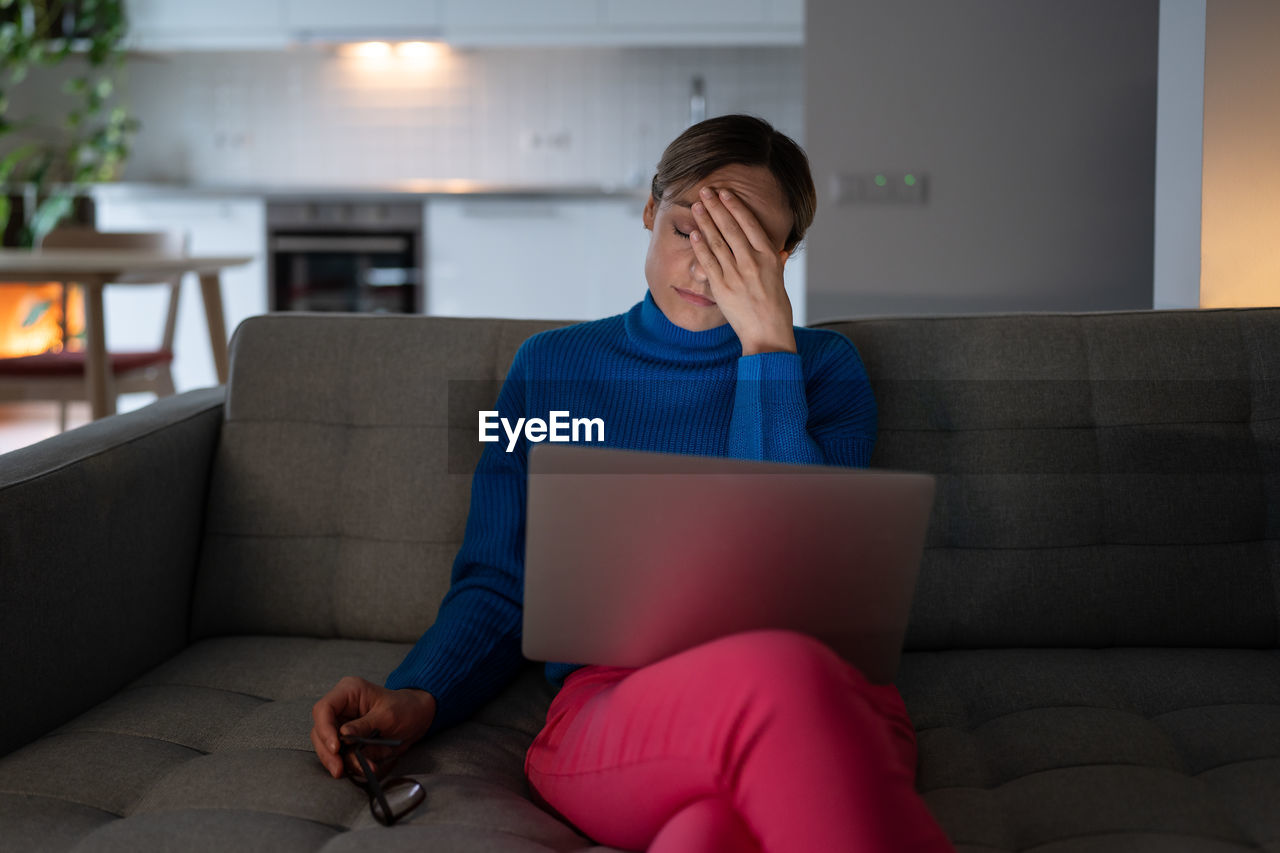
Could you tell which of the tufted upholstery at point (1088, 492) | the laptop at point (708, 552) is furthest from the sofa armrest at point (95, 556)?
the tufted upholstery at point (1088, 492)

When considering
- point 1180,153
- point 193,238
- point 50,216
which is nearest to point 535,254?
point 193,238

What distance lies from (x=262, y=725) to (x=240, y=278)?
4.80m

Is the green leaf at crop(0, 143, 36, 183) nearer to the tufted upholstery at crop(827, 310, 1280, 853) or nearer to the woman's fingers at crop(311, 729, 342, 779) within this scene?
the tufted upholstery at crop(827, 310, 1280, 853)

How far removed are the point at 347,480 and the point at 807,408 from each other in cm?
67

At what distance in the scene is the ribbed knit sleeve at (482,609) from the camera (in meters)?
1.24

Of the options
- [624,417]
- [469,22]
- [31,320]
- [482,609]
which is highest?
[469,22]

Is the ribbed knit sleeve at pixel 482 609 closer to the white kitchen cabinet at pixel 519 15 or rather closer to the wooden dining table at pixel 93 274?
the wooden dining table at pixel 93 274

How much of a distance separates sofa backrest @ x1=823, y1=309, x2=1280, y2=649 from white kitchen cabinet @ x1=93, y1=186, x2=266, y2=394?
468 centimetres

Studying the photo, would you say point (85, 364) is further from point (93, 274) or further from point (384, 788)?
point (384, 788)

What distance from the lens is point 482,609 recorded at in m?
1.30

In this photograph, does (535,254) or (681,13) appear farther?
(535,254)

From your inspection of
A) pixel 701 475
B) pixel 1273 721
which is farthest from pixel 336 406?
pixel 1273 721

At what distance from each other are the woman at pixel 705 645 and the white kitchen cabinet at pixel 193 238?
460 centimetres

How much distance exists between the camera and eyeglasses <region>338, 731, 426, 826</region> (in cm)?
103
